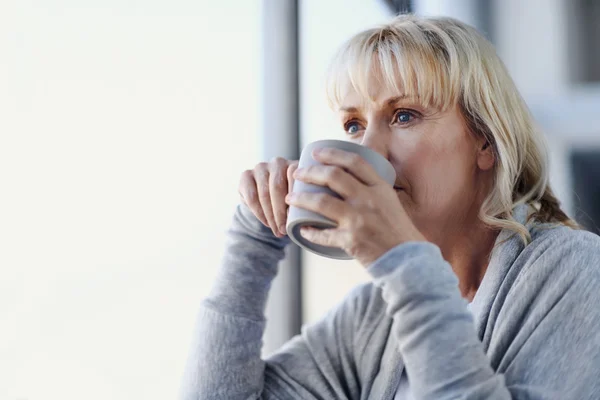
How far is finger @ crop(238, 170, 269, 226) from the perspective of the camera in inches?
38.1

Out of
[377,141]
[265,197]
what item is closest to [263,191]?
[265,197]

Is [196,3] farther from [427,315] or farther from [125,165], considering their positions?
[427,315]

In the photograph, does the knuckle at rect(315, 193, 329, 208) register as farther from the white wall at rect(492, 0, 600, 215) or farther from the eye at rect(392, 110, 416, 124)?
the white wall at rect(492, 0, 600, 215)

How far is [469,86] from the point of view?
96cm

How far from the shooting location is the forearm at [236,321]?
100 cm

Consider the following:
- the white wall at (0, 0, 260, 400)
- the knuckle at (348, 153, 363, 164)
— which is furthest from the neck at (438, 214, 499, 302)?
the white wall at (0, 0, 260, 400)

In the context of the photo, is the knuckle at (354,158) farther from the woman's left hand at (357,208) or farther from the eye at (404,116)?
the eye at (404,116)

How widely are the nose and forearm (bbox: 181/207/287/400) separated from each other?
0.23 meters

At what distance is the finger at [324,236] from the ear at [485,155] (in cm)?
36

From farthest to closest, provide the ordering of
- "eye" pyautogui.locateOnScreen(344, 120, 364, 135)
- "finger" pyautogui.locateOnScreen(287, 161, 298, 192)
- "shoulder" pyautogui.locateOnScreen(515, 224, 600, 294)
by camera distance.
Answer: "eye" pyautogui.locateOnScreen(344, 120, 364, 135), "finger" pyautogui.locateOnScreen(287, 161, 298, 192), "shoulder" pyautogui.locateOnScreen(515, 224, 600, 294)

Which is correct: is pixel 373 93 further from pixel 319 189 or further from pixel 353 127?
pixel 319 189

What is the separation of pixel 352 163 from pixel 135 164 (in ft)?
1.33

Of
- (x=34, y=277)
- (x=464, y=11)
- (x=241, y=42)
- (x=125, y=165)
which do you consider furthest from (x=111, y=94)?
(x=464, y=11)

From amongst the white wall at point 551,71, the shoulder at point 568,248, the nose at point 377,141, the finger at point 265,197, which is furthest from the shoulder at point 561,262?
the white wall at point 551,71
